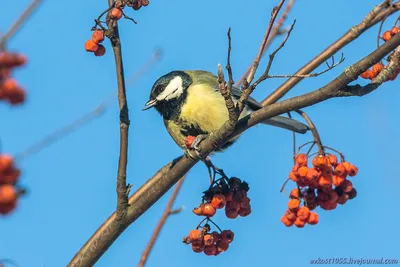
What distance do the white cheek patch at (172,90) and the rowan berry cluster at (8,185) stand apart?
281cm

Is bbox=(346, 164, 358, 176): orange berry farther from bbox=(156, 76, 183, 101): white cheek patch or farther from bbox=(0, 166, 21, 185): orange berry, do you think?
bbox=(0, 166, 21, 185): orange berry

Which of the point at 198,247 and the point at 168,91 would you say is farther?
the point at 168,91

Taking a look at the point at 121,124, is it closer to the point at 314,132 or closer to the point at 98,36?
the point at 98,36

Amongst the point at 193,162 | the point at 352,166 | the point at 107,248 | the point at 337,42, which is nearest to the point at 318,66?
the point at 337,42

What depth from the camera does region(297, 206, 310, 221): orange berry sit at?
264 centimetres

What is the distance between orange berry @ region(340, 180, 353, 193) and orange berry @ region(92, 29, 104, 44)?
118 centimetres

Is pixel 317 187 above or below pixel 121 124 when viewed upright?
above

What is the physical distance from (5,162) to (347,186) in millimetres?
1907

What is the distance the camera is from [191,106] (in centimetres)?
375

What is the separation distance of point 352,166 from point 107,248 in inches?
43.2

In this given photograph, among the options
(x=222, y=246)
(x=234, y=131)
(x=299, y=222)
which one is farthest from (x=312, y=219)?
(x=234, y=131)

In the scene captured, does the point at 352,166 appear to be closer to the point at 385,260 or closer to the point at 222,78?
the point at 385,260

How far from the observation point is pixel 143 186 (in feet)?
10.4

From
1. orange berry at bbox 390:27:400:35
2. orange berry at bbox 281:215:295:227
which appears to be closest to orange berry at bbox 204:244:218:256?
orange berry at bbox 281:215:295:227
